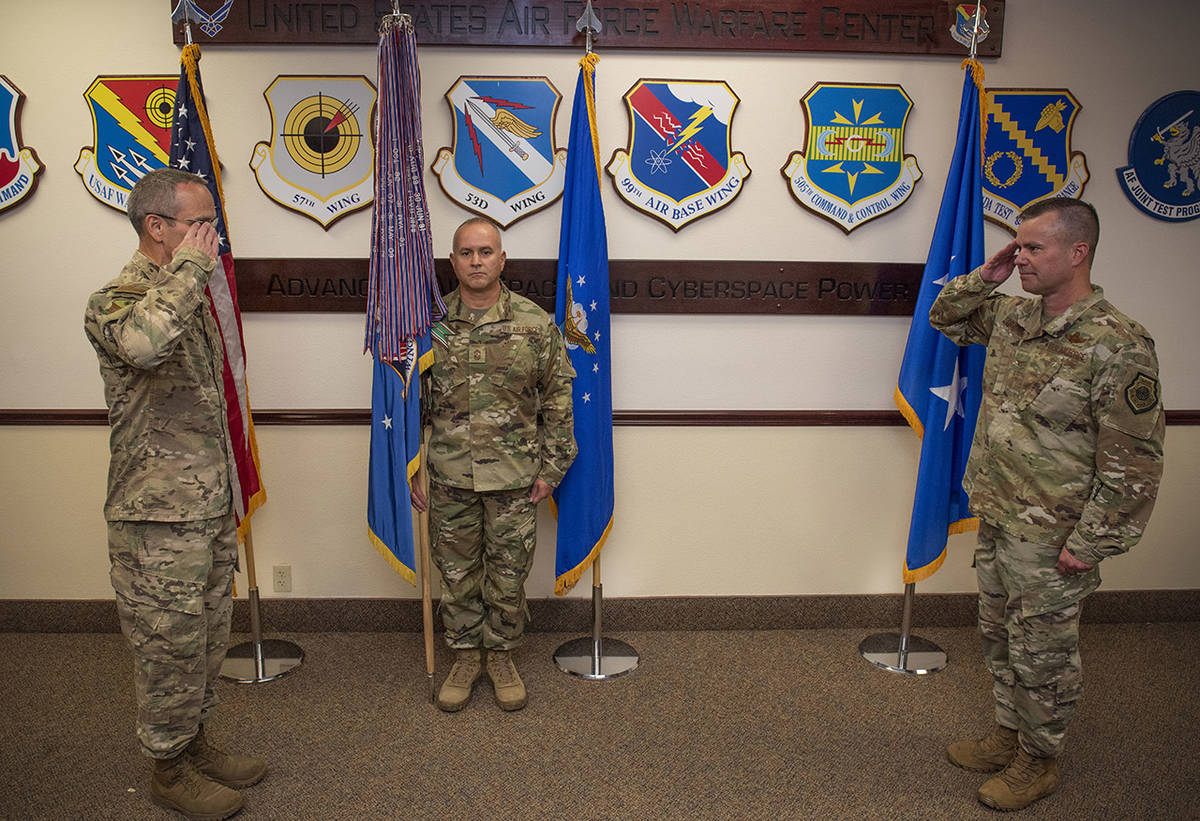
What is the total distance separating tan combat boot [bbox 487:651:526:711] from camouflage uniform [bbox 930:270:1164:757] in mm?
1523

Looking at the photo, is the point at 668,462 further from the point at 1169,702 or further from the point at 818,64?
the point at 1169,702

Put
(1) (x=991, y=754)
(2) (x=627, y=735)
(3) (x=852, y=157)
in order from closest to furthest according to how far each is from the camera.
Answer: (1) (x=991, y=754) → (2) (x=627, y=735) → (3) (x=852, y=157)

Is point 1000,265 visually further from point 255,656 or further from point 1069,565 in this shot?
point 255,656

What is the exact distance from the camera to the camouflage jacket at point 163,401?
1.97 metres

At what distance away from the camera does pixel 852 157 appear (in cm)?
307

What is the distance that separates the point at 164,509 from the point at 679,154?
2093 mm

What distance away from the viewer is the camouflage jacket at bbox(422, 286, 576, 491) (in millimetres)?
2775

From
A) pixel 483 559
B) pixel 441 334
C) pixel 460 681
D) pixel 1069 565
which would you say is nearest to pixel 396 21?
pixel 441 334

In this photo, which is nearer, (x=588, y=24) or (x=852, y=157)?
(x=588, y=24)

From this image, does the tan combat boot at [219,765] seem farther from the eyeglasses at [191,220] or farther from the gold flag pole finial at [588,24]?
the gold flag pole finial at [588,24]

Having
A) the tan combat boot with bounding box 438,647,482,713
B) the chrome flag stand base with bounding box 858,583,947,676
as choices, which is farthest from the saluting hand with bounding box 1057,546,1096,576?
the tan combat boot with bounding box 438,647,482,713

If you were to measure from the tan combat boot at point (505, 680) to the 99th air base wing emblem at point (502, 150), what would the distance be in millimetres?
1606

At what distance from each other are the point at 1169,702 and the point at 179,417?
11.0 ft

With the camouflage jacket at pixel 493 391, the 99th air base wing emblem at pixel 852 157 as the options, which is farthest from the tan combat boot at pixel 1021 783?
the 99th air base wing emblem at pixel 852 157
